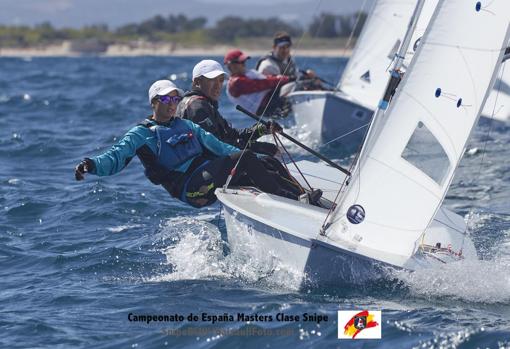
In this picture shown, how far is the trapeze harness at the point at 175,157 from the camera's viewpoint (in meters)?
6.43

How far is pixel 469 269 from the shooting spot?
5445mm

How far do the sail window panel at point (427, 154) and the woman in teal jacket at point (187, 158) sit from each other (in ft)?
3.84

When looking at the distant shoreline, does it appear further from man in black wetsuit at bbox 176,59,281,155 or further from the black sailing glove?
the black sailing glove

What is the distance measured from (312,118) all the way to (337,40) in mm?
49366

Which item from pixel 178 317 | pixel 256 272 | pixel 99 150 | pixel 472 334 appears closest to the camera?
pixel 472 334

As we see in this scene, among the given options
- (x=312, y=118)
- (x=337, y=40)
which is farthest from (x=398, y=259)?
(x=337, y=40)

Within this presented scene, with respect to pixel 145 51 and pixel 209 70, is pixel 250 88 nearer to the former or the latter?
pixel 209 70

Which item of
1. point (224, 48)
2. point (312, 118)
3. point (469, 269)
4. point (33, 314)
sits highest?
point (224, 48)

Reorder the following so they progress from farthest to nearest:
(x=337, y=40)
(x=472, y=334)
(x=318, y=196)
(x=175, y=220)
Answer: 1. (x=337, y=40)
2. (x=175, y=220)
3. (x=318, y=196)
4. (x=472, y=334)

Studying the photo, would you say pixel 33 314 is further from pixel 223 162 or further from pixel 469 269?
pixel 469 269

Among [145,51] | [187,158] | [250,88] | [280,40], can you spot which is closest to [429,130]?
[187,158]

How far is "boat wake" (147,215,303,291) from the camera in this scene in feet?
18.6

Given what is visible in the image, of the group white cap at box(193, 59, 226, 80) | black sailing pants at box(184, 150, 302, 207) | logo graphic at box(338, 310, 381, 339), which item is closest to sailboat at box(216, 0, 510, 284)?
logo graphic at box(338, 310, 381, 339)

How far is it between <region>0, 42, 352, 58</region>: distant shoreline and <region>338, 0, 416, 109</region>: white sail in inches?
1651
